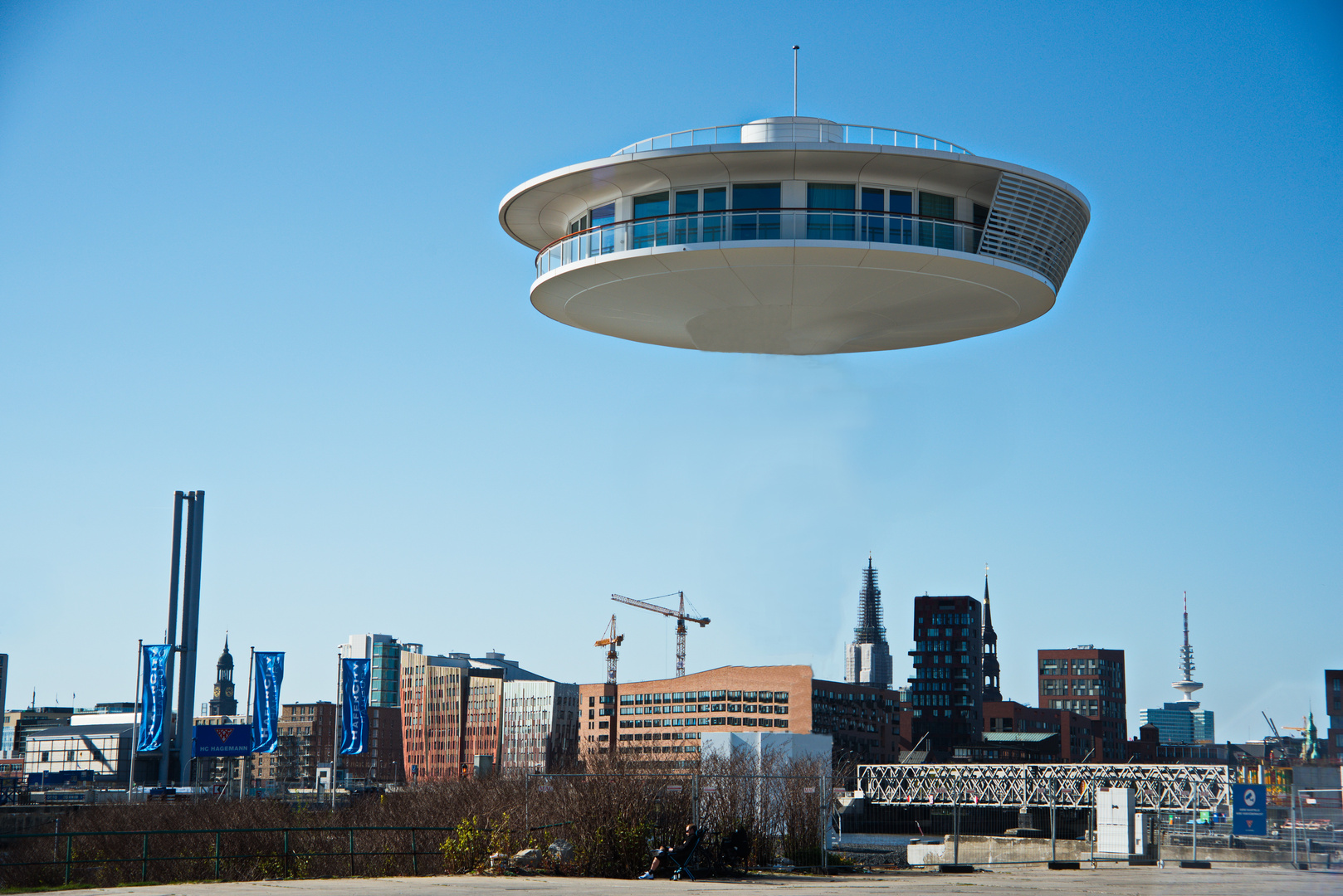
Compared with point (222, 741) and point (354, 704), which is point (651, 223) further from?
point (222, 741)

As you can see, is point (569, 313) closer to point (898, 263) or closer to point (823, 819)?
point (898, 263)

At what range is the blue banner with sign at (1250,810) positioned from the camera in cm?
3234

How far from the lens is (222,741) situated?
9838 centimetres

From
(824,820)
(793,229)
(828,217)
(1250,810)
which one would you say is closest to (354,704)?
(824,820)

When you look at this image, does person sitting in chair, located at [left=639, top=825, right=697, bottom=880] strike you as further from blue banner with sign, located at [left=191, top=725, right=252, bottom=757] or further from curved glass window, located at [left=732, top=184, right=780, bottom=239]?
blue banner with sign, located at [left=191, top=725, right=252, bottom=757]

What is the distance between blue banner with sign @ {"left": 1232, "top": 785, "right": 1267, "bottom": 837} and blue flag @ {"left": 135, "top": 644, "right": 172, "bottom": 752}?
2313 inches

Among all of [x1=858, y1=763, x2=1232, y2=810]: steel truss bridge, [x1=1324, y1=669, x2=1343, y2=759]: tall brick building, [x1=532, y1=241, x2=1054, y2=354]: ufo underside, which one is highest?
[x1=532, y1=241, x2=1054, y2=354]: ufo underside

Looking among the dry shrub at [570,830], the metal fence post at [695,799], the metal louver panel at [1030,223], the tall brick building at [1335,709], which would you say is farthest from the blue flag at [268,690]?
the tall brick building at [1335,709]

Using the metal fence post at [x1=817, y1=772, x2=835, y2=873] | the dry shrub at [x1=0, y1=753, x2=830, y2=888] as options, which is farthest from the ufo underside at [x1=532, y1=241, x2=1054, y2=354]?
the metal fence post at [x1=817, y1=772, x2=835, y2=873]

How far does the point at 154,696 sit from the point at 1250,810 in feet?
200

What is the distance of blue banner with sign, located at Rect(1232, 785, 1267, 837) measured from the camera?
106ft

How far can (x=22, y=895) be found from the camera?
27.8m

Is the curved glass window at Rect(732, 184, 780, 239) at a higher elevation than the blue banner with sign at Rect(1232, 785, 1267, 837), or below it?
higher

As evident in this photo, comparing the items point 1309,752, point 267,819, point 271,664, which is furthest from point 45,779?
point 1309,752
